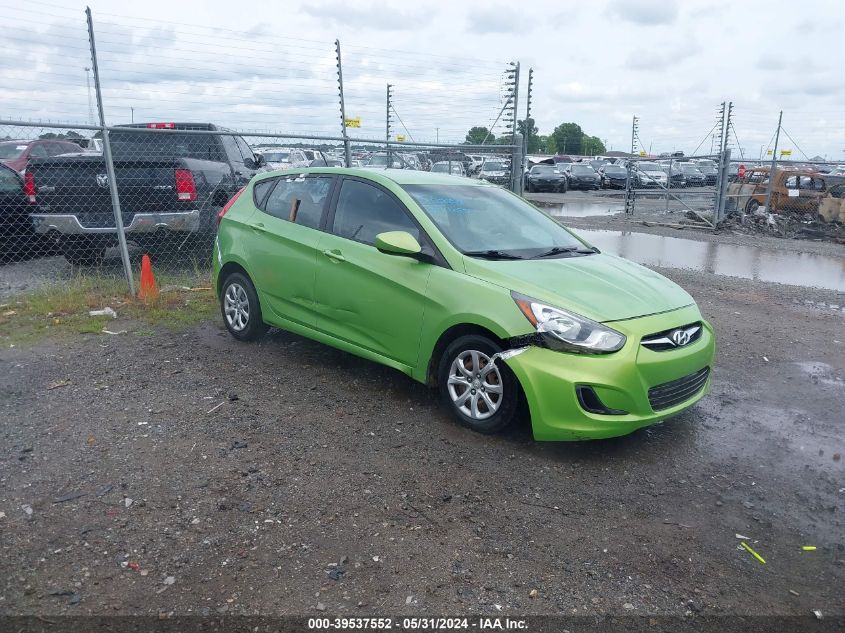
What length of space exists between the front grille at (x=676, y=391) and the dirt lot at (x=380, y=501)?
12.2 inches

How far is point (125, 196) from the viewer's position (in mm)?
8578

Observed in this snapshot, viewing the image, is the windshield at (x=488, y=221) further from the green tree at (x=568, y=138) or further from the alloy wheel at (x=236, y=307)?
the green tree at (x=568, y=138)

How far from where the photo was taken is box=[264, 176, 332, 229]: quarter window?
5730 millimetres

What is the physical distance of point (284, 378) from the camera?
18.4 ft

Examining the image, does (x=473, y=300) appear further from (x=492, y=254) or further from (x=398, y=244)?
(x=398, y=244)

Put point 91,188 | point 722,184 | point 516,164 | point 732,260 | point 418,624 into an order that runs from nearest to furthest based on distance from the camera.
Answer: point 418,624 < point 91,188 < point 516,164 < point 732,260 < point 722,184

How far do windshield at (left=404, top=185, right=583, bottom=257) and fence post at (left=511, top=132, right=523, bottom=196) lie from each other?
4.43 metres

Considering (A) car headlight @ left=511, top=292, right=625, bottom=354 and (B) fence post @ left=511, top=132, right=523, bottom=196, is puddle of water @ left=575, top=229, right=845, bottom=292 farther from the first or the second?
(A) car headlight @ left=511, top=292, right=625, bottom=354

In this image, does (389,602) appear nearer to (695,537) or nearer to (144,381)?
(695,537)

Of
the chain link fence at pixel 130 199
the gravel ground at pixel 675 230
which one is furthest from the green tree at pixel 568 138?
A: the chain link fence at pixel 130 199

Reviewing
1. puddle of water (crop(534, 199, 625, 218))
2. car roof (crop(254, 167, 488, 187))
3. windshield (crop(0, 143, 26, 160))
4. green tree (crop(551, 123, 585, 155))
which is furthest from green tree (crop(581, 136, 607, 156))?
car roof (crop(254, 167, 488, 187))

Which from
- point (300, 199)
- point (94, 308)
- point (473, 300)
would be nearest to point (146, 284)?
point (94, 308)

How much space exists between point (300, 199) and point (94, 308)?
10.5 feet

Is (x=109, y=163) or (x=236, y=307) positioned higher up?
(x=109, y=163)
